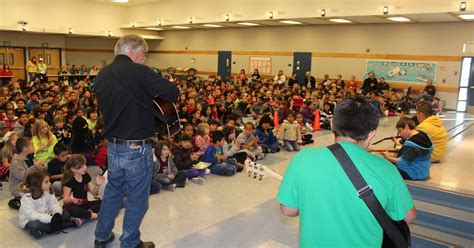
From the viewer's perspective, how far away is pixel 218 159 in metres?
7.13

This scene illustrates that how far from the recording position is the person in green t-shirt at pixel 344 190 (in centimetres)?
166

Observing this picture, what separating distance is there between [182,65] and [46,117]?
58.9 feet

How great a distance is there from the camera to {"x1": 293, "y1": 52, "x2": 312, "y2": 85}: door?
20.1m

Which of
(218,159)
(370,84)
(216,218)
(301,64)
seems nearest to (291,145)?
(218,159)

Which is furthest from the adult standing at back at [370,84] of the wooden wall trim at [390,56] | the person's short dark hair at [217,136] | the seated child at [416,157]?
the seated child at [416,157]

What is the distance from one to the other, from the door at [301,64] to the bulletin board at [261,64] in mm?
1636

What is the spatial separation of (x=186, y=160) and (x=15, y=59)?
1899cm

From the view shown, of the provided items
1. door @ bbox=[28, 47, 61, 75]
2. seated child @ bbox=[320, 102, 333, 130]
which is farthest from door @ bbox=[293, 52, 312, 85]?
door @ bbox=[28, 47, 61, 75]

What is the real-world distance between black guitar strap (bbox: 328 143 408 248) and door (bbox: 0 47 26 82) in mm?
22823

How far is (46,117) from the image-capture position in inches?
336

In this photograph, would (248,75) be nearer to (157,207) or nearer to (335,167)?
(157,207)

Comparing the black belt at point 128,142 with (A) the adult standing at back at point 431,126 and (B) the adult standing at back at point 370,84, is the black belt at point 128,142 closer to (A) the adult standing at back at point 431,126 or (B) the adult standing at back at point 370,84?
(A) the adult standing at back at point 431,126

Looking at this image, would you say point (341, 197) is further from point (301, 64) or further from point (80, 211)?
point (301, 64)

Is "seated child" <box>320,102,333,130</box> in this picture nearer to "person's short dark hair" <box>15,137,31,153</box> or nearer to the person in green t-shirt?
"person's short dark hair" <box>15,137,31,153</box>
